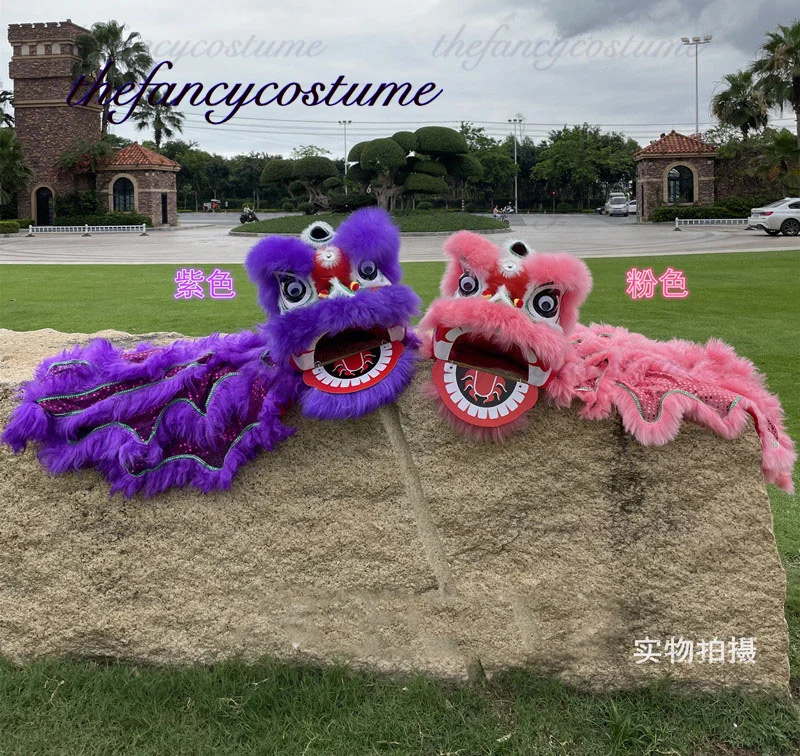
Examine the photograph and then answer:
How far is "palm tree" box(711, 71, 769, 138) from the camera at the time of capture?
32.8 m

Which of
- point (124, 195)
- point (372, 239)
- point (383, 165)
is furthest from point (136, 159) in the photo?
point (372, 239)

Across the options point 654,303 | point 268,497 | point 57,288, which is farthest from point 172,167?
point 268,497

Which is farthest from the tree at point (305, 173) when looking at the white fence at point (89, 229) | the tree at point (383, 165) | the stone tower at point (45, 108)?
the stone tower at point (45, 108)

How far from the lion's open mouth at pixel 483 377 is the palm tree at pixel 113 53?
133ft

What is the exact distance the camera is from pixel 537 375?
80.6 inches

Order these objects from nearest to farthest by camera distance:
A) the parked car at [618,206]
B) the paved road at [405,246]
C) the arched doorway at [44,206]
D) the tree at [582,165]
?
the paved road at [405,246] < the arched doorway at [44,206] < the parked car at [618,206] < the tree at [582,165]

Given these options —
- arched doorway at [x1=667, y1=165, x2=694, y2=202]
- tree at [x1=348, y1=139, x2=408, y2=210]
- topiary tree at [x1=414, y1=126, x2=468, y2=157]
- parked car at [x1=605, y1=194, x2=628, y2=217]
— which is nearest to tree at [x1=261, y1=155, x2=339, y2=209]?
tree at [x1=348, y1=139, x2=408, y2=210]

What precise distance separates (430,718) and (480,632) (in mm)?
274

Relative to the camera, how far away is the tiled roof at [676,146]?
35.1m

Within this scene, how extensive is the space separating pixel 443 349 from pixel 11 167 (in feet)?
126

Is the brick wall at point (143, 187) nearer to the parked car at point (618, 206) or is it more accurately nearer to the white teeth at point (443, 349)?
the parked car at point (618, 206)

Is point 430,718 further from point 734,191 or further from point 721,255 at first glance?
point 734,191

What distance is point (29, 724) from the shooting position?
203 cm

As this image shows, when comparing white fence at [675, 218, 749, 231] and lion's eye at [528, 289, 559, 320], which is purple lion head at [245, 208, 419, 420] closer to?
lion's eye at [528, 289, 559, 320]
